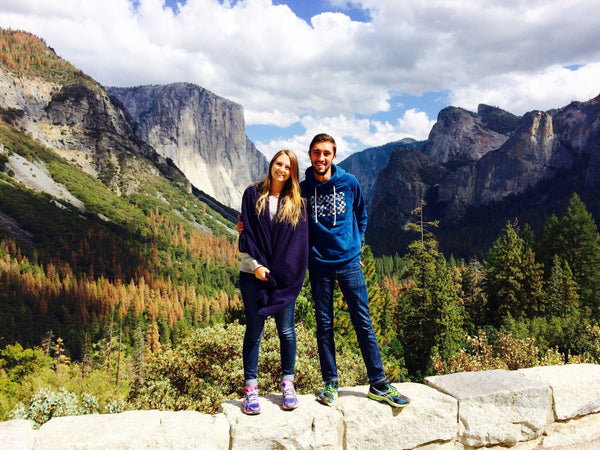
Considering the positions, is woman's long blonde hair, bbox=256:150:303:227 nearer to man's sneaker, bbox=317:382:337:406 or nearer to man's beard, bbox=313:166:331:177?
man's beard, bbox=313:166:331:177

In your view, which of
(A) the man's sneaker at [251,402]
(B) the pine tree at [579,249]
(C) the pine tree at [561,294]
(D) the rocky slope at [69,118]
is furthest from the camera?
(D) the rocky slope at [69,118]

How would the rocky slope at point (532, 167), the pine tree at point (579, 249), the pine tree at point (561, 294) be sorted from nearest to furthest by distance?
the pine tree at point (561, 294)
the pine tree at point (579, 249)
the rocky slope at point (532, 167)

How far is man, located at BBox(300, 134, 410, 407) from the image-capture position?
420cm

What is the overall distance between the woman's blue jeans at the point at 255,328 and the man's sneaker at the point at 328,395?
15.0 inches

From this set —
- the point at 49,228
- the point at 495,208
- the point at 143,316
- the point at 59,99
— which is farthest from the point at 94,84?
the point at 495,208

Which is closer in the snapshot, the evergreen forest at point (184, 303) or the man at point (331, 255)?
the man at point (331, 255)

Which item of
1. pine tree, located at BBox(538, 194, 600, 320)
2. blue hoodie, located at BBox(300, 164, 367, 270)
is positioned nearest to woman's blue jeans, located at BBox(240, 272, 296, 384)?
blue hoodie, located at BBox(300, 164, 367, 270)

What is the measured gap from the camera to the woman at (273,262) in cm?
396

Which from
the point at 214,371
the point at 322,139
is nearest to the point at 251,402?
the point at 322,139

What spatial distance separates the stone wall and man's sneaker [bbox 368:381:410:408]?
0.09 m

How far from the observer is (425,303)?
26656mm

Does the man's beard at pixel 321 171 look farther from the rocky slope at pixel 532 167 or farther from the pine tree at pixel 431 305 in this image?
the rocky slope at pixel 532 167

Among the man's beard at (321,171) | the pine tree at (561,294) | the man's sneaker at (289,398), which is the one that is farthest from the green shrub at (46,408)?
the pine tree at (561,294)

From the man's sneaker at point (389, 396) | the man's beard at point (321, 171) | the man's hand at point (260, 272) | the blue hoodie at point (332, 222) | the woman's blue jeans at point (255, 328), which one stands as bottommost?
the man's sneaker at point (389, 396)
